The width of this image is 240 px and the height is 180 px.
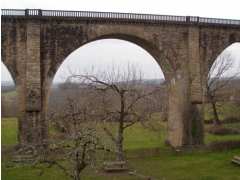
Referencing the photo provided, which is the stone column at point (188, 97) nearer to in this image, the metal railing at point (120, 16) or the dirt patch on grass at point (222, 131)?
the metal railing at point (120, 16)

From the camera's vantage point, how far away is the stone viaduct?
23.8m

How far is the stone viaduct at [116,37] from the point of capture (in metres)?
23.8

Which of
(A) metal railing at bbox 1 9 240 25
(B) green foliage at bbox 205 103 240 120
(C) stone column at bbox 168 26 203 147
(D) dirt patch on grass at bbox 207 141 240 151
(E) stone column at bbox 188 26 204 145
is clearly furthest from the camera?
(B) green foliage at bbox 205 103 240 120

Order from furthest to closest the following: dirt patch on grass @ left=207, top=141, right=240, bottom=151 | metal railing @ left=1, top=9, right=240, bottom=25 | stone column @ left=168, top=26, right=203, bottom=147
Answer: dirt patch on grass @ left=207, top=141, right=240, bottom=151, stone column @ left=168, top=26, right=203, bottom=147, metal railing @ left=1, top=9, right=240, bottom=25

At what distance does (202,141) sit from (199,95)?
3039 millimetres

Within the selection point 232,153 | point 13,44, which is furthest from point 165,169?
point 13,44

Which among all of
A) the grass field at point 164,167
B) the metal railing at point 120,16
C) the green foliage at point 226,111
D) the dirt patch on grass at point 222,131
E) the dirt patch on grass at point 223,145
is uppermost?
the metal railing at point 120,16

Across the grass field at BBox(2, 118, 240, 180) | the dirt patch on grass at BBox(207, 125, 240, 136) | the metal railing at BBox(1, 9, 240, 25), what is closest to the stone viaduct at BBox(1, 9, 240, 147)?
the metal railing at BBox(1, 9, 240, 25)

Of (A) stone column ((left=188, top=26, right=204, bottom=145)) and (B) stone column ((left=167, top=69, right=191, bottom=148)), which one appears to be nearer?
(A) stone column ((left=188, top=26, right=204, bottom=145))

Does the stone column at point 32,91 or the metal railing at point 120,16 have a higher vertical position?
the metal railing at point 120,16

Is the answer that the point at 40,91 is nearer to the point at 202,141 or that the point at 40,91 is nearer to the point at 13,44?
the point at 13,44

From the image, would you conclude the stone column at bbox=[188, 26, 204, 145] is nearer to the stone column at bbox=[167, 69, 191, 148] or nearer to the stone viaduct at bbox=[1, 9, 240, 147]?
the stone viaduct at bbox=[1, 9, 240, 147]

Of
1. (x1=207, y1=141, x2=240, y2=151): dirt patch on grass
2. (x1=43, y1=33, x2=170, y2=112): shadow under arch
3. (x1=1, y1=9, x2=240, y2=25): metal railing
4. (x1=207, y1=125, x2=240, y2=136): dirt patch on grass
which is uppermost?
(x1=1, y1=9, x2=240, y2=25): metal railing

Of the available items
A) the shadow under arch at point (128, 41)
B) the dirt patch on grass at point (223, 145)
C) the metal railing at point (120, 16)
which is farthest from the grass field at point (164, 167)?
the metal railing at point (120, 16)
